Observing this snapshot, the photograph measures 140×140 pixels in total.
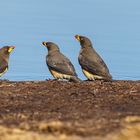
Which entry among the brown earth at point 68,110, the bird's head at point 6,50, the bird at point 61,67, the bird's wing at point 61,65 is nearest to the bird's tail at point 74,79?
the bird at point 61,67

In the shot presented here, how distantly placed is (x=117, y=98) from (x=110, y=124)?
410 centimetres

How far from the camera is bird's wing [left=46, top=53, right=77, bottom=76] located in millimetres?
20047

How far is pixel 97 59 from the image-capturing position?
20.8m

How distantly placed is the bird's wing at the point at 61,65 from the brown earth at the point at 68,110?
1966 millimetres

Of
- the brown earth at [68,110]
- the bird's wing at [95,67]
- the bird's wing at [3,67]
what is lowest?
the brown earth at [68,110]

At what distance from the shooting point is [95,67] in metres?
20.3

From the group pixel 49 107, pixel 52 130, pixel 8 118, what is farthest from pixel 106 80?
pixel 52 130

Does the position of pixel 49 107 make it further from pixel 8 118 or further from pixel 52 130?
pixel 52 130

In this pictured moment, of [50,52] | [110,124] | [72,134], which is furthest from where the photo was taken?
[50,52]

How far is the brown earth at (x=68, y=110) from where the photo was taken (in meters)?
10.4

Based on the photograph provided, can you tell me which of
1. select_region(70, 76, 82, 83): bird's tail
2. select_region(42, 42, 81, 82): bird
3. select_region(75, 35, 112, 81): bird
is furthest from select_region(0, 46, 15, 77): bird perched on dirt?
select_region(75, 35, 112, 81): bird

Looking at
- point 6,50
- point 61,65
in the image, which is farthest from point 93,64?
point 6,50

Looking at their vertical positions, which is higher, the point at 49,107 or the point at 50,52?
the point at 50,52

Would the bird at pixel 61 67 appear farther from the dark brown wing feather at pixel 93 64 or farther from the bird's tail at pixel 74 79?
the dark brown wing feather at pixel 93 64
